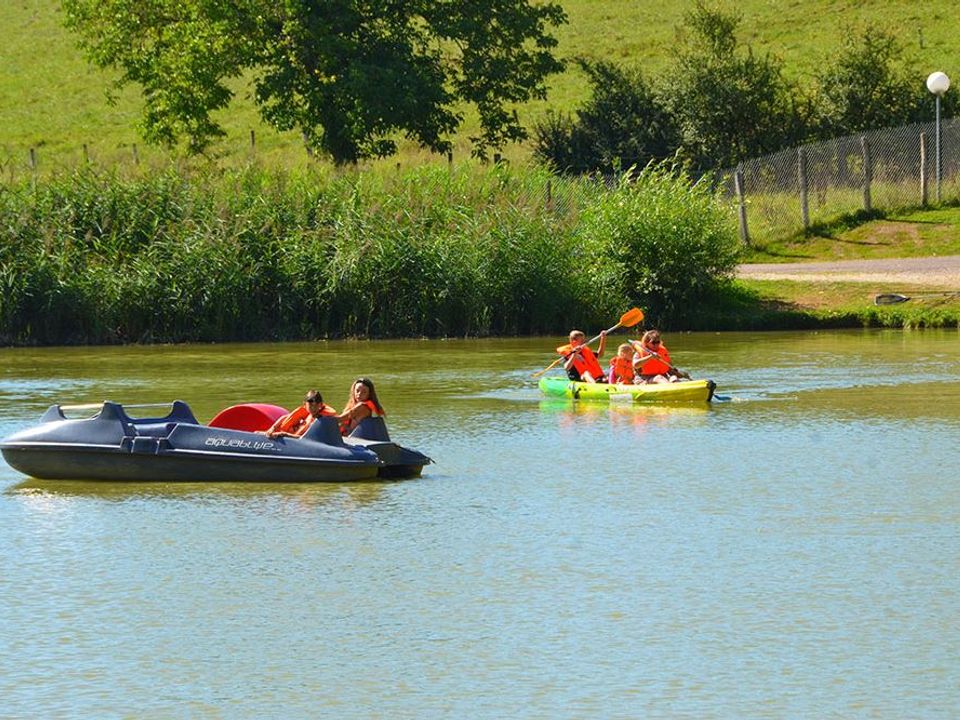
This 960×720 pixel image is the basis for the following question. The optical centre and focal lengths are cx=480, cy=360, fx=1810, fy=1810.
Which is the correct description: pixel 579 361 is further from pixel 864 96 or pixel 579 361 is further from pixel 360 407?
pixel 864 96

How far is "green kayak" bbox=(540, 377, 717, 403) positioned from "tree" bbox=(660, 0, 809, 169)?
21.0 m

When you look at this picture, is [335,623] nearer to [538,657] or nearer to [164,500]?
[538,657]

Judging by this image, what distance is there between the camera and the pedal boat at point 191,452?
570 inches

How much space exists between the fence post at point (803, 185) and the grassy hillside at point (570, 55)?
17060mm

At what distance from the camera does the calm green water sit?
848 centimetres

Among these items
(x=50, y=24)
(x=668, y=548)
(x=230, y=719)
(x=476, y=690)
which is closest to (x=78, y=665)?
(x=230, y=719)

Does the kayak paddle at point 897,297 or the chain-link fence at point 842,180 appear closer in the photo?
the kayak paddle at point 897,297

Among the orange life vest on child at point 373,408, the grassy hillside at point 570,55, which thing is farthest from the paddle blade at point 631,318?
Result: the grassy hillside at point 570,55

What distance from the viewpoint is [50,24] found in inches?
3009

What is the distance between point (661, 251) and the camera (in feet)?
97.3

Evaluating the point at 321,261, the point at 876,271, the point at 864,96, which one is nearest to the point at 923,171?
the point at 876,271

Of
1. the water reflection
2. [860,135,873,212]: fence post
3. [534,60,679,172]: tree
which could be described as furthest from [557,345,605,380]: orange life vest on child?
[534,60,679,172]: tree

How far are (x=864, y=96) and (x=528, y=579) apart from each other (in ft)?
110

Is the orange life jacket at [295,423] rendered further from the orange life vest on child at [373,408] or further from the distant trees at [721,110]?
the distant trees at [721,110]
